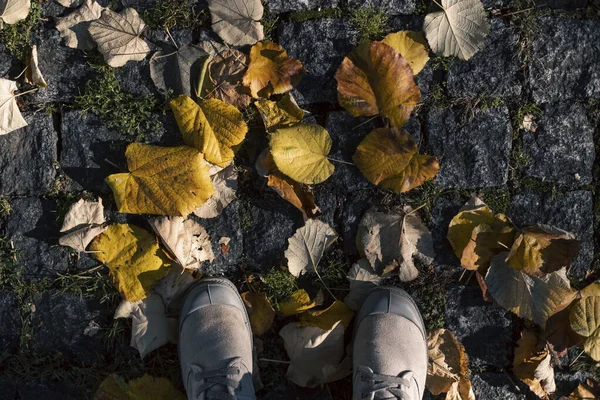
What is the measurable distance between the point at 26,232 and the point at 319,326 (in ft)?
4.50

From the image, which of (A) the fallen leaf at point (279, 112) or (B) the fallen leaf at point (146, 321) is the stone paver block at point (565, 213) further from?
(B) the fallen leaf at point (146, 321)

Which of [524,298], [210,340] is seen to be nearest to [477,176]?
[524,298]

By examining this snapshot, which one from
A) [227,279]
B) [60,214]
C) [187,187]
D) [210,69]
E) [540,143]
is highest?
[210,69]

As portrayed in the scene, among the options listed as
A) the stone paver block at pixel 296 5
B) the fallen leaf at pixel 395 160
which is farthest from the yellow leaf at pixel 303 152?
the stone paver block at pixel 296 5

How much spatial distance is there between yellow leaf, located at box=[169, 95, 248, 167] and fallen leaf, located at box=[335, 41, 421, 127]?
18.4 inches

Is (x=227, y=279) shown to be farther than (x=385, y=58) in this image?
Yes

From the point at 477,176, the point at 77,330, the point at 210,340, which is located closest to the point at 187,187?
the point at 210,340

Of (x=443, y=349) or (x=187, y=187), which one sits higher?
(x=187, y=187)

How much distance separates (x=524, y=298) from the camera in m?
2.63

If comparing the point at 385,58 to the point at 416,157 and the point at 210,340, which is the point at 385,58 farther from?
the point at 210,340

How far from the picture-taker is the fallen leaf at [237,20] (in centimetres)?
260

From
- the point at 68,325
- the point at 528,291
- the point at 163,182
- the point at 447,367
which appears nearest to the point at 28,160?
the point at 163,182

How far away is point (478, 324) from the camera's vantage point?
275 cm

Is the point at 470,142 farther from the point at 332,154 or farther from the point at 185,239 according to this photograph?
the point at 185,239
